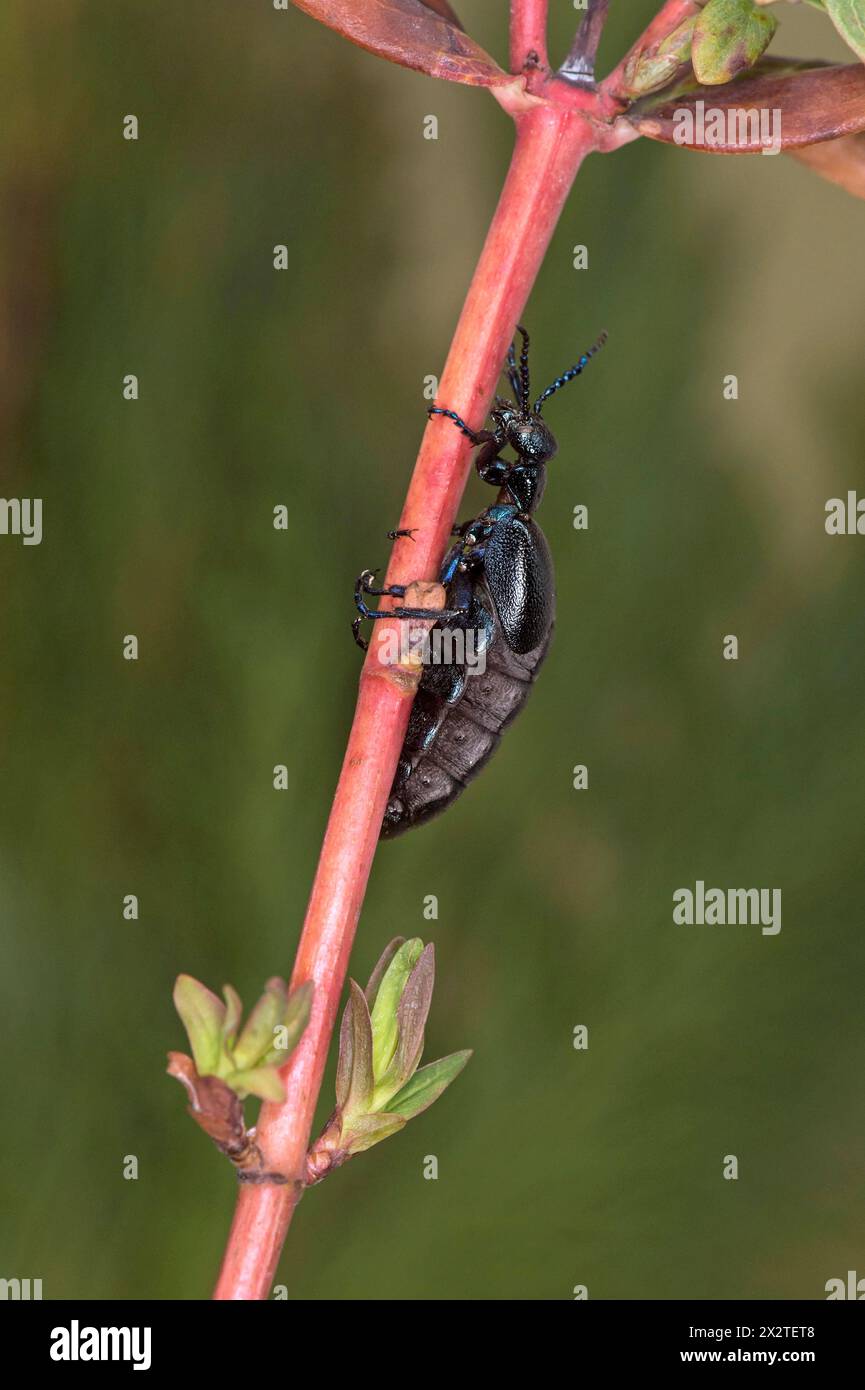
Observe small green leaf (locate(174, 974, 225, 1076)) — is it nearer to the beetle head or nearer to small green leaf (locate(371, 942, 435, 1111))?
small green leaf (locate(371, 942, 435, 1111))

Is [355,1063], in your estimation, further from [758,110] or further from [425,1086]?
[758,110]

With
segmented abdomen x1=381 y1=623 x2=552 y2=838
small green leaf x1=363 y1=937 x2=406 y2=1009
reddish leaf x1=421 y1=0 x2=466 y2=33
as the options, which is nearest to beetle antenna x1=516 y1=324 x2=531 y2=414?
segmented abdomen x1=381 y1=623 x2=552 y2=838

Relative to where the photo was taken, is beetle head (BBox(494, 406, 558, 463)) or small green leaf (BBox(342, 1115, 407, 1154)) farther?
beetle head (BBox(494, 406, 558, 463))

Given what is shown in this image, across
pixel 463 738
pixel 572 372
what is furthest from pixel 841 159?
pixel 463 738

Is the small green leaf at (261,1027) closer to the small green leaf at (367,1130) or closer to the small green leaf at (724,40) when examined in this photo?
the small green leaf at (367,1130)

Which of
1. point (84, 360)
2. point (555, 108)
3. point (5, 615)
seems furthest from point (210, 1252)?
point (555, 108)

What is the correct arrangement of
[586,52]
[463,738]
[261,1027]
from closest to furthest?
[261,1027] < [586,52] < [463,738]
